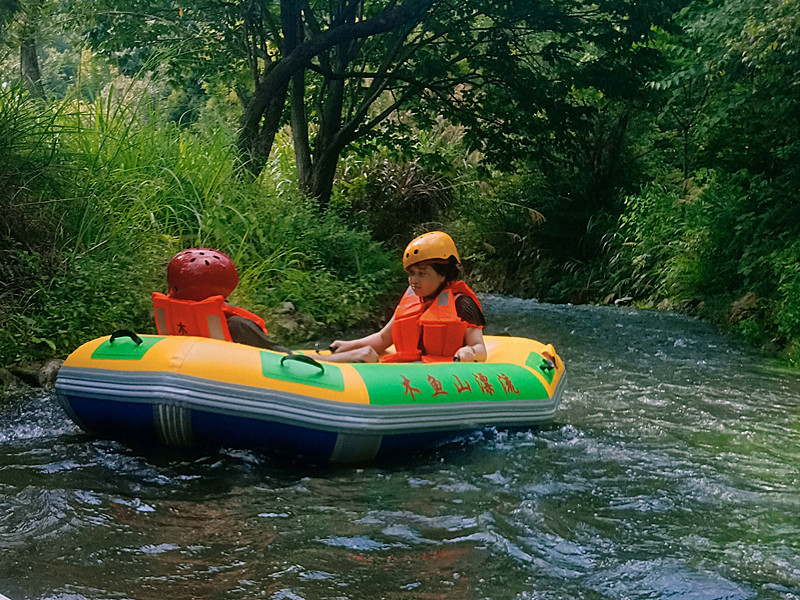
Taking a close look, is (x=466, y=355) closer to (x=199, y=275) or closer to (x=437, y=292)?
(x=437, y=292)

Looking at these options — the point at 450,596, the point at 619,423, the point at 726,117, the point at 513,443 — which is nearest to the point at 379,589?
the point at 450,596

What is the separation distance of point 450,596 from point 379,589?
222 mm

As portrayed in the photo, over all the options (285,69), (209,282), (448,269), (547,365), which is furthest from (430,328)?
(285,69)

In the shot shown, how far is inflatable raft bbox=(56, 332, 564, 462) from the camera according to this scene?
3.85 meters

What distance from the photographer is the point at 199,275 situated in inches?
166

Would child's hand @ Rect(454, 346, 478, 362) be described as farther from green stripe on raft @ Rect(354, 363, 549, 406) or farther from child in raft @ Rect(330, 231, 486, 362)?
green stripe on raft @ Rect(354, 363, 549, 406)

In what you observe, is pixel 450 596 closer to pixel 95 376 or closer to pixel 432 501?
pixel 432 501

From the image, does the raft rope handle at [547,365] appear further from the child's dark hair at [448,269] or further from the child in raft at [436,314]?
the child's dark hair at [448,269]

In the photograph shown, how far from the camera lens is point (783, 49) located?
23.5 feet

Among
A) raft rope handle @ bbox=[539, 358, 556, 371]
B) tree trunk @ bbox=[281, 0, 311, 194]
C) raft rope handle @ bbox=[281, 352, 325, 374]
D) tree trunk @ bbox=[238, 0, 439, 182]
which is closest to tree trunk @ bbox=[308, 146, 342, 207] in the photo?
tree trunk @ bbox=[281, 0, 311, 194]

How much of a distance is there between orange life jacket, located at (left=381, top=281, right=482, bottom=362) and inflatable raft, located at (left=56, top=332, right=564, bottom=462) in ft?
1.87

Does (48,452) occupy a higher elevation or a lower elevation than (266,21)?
lower

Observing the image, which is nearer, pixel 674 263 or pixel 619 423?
pixel 619 423

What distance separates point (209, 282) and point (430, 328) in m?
1.28
